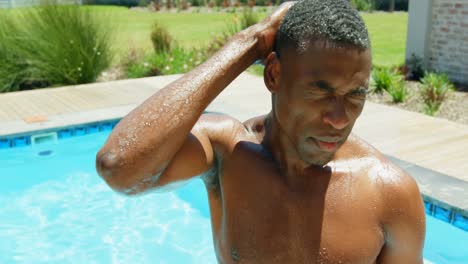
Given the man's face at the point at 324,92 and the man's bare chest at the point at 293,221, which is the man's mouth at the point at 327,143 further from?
the man's bare chest at the point at 293,221

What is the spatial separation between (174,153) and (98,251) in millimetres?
3700

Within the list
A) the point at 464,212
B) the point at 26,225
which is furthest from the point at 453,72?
the point at 26,225

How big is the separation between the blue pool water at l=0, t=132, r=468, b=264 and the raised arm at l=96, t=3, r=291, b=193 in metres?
3.31

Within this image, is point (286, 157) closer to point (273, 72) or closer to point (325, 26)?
point (273, 72)

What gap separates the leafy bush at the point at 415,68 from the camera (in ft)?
29.8

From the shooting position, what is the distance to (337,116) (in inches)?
49.6

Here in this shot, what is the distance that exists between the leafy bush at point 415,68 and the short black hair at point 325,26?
8253mm

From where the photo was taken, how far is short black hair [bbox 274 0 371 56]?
4.07 ft

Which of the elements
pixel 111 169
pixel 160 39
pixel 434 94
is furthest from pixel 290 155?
pixel 160 39

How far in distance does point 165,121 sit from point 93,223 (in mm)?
4120

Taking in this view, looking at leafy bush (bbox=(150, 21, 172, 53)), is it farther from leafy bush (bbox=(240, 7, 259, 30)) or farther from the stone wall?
the stone wall

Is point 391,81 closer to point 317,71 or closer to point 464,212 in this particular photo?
point 464,212

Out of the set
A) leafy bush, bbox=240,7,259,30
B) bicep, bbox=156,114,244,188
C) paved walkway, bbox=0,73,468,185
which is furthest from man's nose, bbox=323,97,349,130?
leafy bush, bbox=240,7,259,30

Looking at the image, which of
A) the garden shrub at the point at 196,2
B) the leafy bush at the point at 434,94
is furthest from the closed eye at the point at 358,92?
the garden shrub at the point at 196,2
